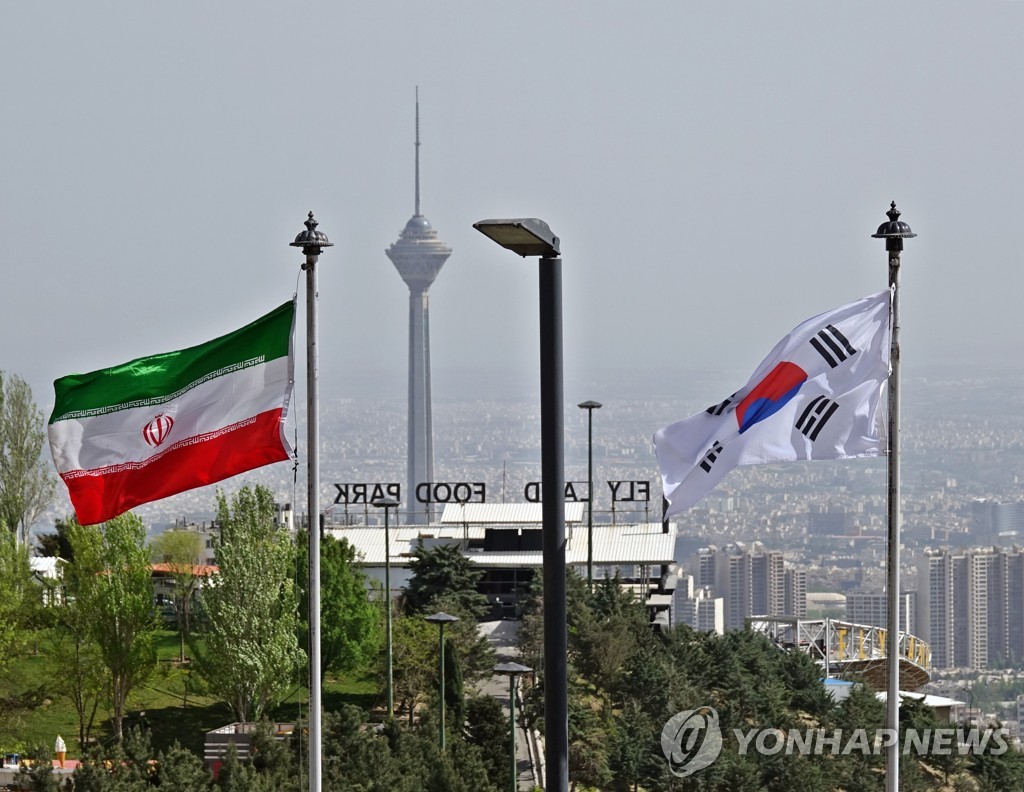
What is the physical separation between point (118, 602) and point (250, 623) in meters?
4.00

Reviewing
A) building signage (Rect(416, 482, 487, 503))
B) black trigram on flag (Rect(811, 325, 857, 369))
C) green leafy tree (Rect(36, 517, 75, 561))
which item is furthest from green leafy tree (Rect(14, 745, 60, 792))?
building signage (Rect(416, 482, 487, 503))

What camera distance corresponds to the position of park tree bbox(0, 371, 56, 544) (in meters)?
79.2

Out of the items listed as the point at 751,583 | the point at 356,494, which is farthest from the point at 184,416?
the point at 751,583

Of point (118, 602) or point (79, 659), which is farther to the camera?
point (79, 659)

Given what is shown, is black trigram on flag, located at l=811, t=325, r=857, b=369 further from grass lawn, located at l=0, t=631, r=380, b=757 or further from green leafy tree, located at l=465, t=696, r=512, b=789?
grass lawn, located at l=0, t=631, r=380, b=757

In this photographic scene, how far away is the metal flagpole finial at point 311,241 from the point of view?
57.4ft

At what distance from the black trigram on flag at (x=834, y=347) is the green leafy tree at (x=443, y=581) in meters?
46.9

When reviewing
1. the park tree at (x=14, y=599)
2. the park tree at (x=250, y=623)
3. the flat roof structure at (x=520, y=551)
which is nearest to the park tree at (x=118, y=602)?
the park tree at (x=250, y=623)

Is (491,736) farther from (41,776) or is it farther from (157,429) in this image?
(157,429)

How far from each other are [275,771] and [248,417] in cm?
1644

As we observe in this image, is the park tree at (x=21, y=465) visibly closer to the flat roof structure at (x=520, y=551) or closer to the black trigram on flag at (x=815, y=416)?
the flat roof structure at (x=520, y=551)

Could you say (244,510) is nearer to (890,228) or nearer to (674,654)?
(674,654)

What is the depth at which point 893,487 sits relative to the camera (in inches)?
650

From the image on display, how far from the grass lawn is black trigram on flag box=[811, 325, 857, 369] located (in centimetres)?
3564
